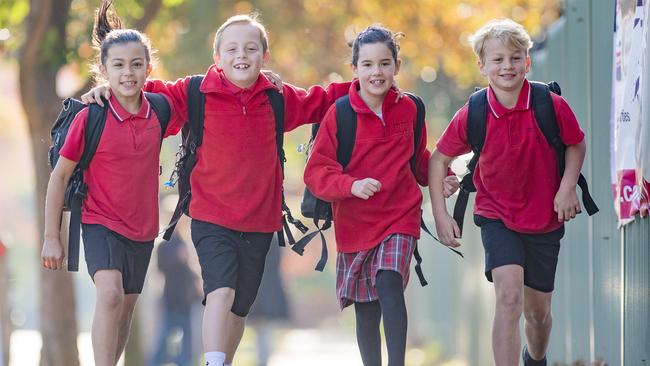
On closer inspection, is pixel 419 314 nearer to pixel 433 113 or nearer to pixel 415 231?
pixel 433 113

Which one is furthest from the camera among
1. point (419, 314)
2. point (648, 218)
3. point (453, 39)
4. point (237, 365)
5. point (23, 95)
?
point (419, 314)

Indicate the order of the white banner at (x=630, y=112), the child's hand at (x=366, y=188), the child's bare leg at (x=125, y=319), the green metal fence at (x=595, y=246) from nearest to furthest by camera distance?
the white banner at (x=630, y=112) < the child's hand at (x=366, y=188) < the child's bare leg at (x=125, y=319) < the green metal fence at (x=595, y=246)

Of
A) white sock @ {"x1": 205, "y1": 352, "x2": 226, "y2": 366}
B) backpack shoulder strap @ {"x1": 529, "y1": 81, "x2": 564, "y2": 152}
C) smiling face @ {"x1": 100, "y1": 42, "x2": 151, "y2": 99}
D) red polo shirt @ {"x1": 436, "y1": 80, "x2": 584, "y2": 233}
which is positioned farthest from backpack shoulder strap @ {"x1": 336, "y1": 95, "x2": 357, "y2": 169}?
white sock @ {"x1": 205, "y1": 352, "x2": 226, "y2": 366}

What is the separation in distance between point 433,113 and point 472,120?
19.6 m

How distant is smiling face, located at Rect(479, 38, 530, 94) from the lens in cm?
742

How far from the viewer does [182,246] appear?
58.2 feet

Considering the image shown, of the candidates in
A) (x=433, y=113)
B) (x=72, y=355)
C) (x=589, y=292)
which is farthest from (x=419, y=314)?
(x=589, y=292)

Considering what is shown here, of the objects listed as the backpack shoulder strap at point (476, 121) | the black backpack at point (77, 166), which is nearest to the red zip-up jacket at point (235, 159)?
the black backpack at point (77, 166)

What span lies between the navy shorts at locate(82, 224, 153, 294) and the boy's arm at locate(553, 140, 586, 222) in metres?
2.13

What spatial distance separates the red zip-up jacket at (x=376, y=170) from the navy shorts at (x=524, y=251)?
386 millimetres

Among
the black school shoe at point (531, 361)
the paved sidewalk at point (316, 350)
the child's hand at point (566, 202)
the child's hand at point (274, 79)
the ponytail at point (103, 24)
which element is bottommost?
the paved sidewalk at point (316, 350)

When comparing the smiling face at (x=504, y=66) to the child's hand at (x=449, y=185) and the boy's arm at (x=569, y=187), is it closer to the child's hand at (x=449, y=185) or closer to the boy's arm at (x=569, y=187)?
the boy's arm at (x=569, y=187)

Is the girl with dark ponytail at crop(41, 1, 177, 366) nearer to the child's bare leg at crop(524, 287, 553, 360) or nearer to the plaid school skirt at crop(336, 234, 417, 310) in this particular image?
the plaid school skirt at crop(336, 234, 417, 310)

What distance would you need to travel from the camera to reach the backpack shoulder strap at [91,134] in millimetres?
7414
